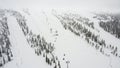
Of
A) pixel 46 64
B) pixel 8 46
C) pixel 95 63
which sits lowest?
pixel 95 63

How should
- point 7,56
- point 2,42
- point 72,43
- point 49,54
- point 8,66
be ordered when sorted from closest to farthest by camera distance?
point 8,66 < point 7,56 < point 49,54 < point 2,42 < point 72,43

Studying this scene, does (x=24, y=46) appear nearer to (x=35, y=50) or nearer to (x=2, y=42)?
(x=35, y=50)

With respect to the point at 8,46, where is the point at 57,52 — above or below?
below

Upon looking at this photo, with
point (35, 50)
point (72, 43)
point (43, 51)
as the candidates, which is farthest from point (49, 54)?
point (72, 43)

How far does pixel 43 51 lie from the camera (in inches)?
3516

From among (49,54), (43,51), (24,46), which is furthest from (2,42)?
(49,54)

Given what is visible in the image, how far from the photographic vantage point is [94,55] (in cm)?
9112

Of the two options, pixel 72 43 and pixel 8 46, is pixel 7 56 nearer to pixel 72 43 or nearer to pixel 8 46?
pixel 8 46

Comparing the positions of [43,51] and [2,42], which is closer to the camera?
[43,51]

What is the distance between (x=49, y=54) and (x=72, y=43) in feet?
119

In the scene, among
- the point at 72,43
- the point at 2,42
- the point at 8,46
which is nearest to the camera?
the point at 8,46

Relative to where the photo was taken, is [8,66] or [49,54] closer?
[8,66]

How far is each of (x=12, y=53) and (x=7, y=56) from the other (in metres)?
5.19

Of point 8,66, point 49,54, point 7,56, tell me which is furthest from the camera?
point 49,54
